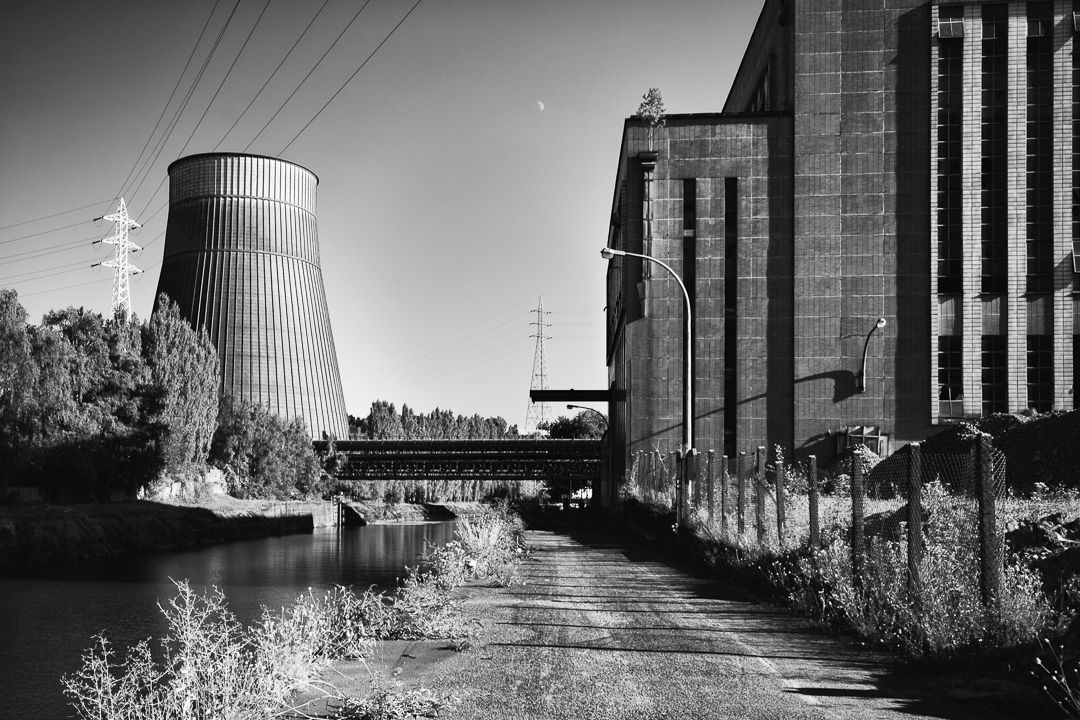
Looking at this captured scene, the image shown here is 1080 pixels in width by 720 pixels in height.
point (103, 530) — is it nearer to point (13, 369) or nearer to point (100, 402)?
point (13, 369)

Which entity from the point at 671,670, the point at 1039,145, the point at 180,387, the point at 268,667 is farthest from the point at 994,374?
the point at 268,667

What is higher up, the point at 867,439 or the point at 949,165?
the point at 949,165

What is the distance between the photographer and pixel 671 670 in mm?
7988

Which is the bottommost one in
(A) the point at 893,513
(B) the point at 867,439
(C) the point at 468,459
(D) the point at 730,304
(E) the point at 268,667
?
(C) the point at 468,459

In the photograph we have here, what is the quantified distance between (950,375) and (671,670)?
3827cm

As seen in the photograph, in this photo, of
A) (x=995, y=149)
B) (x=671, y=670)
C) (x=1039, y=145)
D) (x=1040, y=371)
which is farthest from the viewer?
(x=995, y=149)

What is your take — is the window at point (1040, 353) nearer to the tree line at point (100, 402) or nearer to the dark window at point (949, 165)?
the dark window at point (949, 165)

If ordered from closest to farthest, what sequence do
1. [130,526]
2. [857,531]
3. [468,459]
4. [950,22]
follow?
[857,531] < [130,526] < [950,22] < [468,459]

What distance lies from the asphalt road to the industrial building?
31970 mm

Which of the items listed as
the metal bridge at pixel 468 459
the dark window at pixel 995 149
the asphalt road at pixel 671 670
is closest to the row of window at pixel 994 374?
the dark window at pixel 995 149

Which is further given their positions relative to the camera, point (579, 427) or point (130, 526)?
point (579, 427)

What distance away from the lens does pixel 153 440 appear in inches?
1945

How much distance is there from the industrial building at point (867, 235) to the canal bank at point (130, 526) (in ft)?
47.4

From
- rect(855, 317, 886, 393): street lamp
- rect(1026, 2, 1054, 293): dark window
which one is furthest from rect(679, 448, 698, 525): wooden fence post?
rect(1026, 2, 1054, 293): dark window
